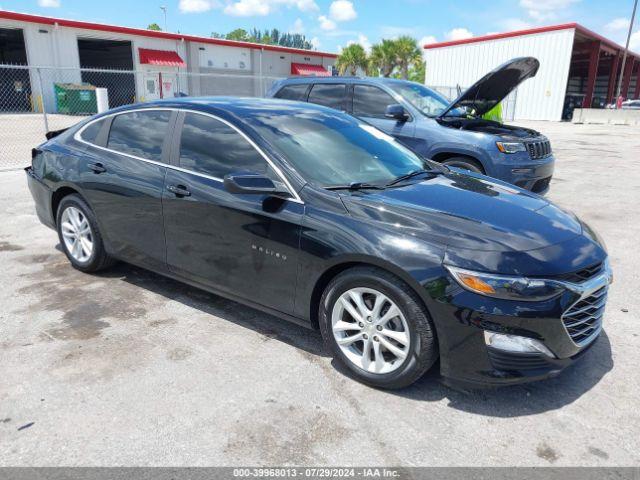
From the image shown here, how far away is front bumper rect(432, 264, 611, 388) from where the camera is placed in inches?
102

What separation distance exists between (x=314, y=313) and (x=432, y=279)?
911 mm

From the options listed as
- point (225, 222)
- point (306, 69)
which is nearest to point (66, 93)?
point (306, 69)

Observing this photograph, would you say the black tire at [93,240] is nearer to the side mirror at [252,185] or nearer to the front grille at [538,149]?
the side mirror at [252,185]

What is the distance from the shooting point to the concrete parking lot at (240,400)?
8.19 ft

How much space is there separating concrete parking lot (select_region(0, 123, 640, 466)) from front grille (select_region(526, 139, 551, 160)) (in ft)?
8.88

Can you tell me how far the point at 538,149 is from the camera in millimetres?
6617

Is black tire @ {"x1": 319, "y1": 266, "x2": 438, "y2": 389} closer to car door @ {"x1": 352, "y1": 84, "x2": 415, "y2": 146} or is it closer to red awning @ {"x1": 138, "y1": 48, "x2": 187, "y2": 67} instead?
car door @ {"x1": 352, "y1": 84, "x2": 415, "y2": 146}

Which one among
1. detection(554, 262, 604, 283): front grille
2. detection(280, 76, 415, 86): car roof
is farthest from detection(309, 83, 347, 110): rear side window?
detection(554, 262, 604, 283): front grille

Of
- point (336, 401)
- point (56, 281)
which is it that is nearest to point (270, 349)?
point (336, 401)

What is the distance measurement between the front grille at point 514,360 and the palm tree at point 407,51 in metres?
55.2

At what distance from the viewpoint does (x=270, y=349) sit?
347cm

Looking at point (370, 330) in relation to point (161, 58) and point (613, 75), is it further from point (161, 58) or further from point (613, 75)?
point (613, 75)

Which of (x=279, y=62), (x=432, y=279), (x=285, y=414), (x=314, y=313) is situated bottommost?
(x=285, y=414)

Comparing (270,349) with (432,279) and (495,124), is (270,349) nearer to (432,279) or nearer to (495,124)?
(432,279)
